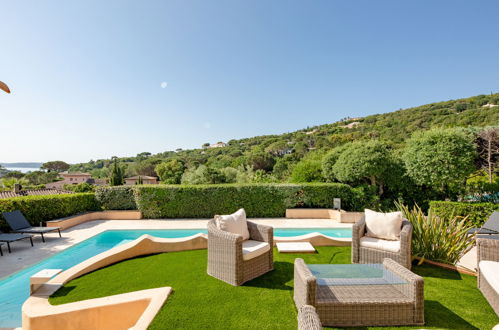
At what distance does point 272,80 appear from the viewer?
1748 cm

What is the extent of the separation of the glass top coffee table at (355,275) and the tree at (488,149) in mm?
11584

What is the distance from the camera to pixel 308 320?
1291 millimetres

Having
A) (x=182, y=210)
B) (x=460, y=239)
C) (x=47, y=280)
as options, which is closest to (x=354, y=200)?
(x=460, y=239)

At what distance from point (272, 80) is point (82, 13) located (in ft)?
38.0

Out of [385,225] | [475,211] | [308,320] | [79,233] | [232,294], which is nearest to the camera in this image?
[308,320]

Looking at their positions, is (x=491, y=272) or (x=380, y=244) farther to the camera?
(x=380, y=244)

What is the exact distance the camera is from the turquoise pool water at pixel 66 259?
371cm

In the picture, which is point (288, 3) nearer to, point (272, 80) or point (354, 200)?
point (272, 80)

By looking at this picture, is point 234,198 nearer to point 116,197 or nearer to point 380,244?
point 116,197

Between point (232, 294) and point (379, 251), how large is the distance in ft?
8.17

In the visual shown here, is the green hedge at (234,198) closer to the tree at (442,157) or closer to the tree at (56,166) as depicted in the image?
the tree at (442,157)

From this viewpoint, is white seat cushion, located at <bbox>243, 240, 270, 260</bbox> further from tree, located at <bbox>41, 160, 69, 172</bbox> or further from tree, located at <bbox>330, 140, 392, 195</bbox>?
tree, located at <bbox>41, 160, 69, 172</bbox>

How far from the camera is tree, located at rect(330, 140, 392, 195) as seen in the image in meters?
10.4

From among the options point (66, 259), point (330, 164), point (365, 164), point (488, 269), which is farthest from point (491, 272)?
point (330, 164)
